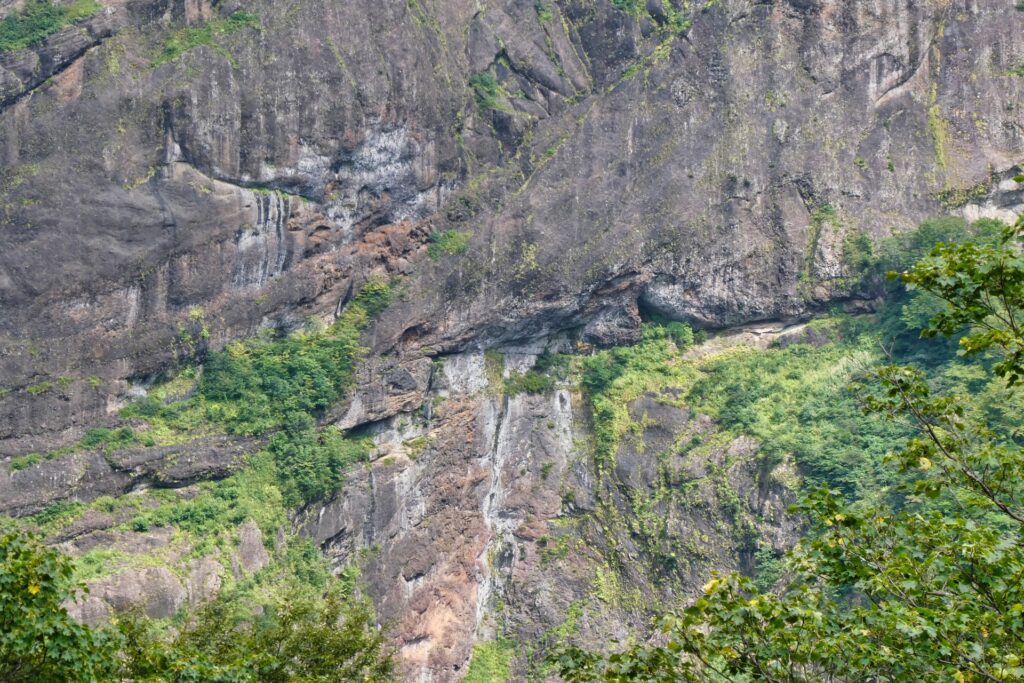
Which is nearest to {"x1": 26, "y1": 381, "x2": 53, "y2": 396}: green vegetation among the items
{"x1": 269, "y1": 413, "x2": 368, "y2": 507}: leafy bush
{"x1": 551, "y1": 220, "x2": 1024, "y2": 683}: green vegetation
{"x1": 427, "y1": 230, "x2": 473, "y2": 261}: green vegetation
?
{"x1": 269, "y1": 413, "x2": 368, "y2": 507}: leafy bush

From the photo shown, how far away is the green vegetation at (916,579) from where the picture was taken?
9.85 m

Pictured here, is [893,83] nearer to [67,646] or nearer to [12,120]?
[12,120]

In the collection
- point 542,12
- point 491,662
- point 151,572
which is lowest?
point 491,662

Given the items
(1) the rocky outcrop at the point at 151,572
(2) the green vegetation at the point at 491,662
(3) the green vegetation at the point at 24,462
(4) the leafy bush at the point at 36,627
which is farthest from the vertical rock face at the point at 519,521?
(4) the leafy bush at the point at 36,627

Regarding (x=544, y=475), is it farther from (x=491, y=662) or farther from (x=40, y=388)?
(x=40, y=388)

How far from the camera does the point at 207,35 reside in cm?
3105

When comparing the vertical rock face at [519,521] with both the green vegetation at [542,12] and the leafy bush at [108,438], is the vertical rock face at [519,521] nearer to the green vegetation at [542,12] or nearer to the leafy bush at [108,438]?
the leafy bush at [108,438]

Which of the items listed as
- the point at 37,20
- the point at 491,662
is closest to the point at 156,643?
the point at 491,662

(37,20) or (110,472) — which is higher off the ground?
(37,20)

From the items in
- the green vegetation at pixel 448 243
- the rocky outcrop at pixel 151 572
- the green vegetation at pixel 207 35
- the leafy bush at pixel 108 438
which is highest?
the green vegetation at pixel 207 35

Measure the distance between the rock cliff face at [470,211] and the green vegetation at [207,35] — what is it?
6 cm

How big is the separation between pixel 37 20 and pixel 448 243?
968 cm

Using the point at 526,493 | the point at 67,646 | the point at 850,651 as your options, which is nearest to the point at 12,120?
the point at 526,493

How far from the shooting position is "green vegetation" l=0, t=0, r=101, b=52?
30453 mm
